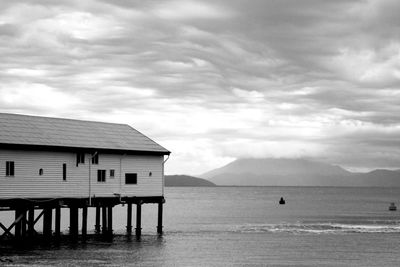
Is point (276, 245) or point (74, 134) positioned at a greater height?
point (74, 134)

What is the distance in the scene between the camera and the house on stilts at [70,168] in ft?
160

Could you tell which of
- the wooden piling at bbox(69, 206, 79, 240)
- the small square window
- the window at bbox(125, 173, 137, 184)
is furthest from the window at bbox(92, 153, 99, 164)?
the small square window

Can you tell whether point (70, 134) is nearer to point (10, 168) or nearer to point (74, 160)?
point (74, 160)

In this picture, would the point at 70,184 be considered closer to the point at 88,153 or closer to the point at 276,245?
the point at 88,153

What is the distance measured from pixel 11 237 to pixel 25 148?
8795mm

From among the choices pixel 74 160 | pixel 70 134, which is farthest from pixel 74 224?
pixel 70 134

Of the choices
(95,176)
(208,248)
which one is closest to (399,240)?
(208,248)

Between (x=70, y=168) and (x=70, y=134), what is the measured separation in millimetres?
3837

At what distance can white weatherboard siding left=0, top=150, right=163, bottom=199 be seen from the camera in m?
48.4

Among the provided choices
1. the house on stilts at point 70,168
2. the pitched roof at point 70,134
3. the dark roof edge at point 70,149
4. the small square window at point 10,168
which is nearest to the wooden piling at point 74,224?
the house on stilts at point 70,168

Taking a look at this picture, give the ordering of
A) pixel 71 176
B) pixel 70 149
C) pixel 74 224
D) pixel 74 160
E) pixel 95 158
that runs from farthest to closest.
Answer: pixel 74 224, pixel 95 158, pixel 74 160, pixel 71 176, pixel 70 149

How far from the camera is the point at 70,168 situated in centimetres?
5219

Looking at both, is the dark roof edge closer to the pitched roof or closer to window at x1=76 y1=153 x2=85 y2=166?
the pitched roof

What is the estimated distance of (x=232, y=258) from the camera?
48438 mm
